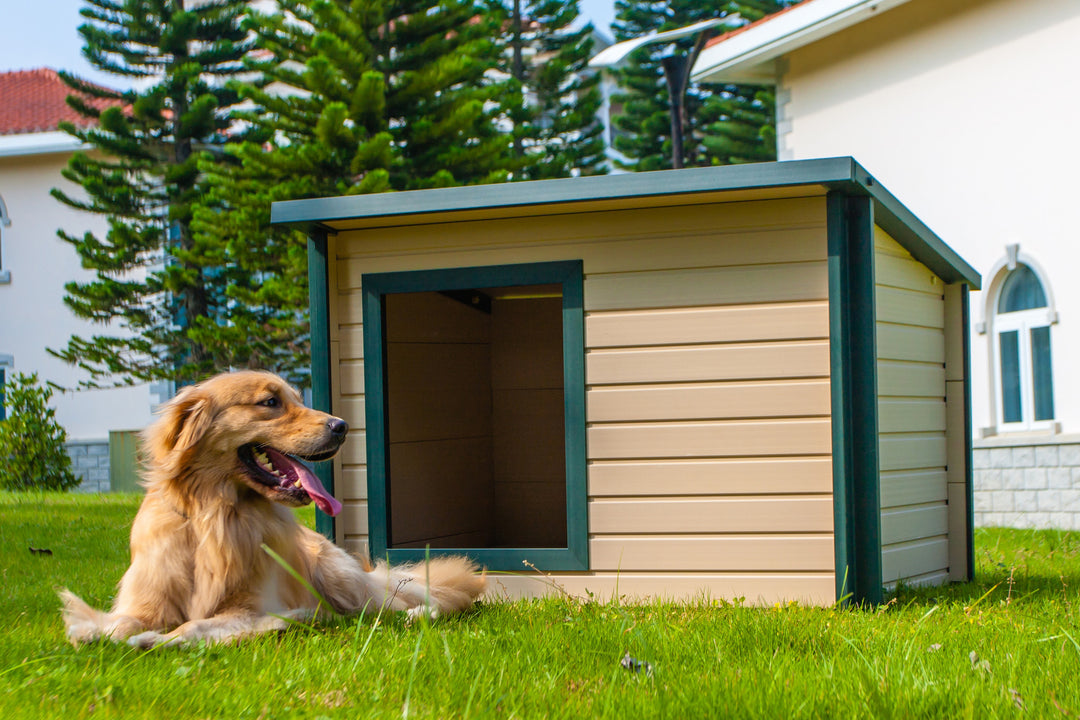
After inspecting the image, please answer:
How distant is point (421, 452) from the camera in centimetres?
631

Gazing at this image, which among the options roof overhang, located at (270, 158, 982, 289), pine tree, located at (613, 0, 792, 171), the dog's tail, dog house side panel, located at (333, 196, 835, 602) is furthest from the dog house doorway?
pine tree, located at (613, 0, 792, 171)

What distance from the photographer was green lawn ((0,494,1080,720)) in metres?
2.55

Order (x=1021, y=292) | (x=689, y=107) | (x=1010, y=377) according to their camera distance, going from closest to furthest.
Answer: (x=1021, y=292)
(x=1010, y=377)
(x=689, y=107)

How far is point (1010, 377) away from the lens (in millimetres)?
11070

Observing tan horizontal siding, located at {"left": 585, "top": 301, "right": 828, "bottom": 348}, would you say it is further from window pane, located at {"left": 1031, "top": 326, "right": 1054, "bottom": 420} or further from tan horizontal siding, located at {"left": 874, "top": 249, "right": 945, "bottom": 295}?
window pane, located at {"left": 1031, "top": 326, "right": 1054, "bottom": 420}

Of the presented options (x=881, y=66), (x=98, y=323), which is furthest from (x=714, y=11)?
(x=98, y=323)

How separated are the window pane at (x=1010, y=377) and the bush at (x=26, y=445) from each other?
40.3 ft

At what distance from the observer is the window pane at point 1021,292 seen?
10773 mm

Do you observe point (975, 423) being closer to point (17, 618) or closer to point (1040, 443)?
point (1040, 443)

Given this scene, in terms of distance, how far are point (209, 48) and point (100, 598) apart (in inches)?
577

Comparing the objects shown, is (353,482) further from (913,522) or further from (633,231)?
(913,522)

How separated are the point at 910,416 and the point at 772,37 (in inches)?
344

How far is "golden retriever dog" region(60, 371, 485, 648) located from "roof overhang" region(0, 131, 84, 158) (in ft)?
56.6

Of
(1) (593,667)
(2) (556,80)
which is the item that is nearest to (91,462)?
(2) (556,80)
